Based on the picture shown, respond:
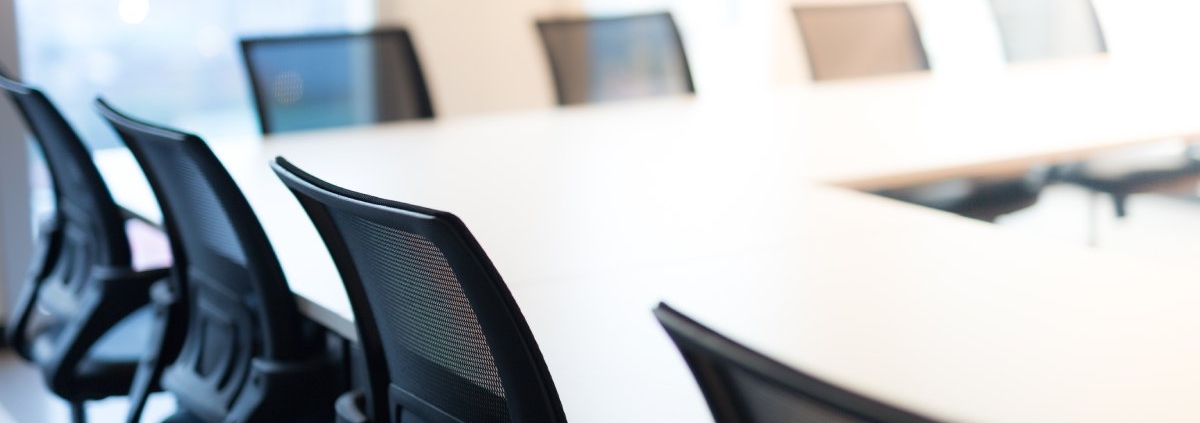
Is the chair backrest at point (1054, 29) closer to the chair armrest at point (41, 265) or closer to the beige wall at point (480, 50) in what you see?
the beige wall at point (480, 50)

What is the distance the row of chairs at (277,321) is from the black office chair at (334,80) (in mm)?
658

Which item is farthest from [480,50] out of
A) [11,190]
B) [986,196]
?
[986,196]

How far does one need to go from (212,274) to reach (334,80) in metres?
1.28

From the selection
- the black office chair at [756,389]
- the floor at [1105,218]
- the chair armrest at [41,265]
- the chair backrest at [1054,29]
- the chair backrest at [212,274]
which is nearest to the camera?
A: the black office chair at [756,389]

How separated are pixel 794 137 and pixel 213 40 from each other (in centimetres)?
231

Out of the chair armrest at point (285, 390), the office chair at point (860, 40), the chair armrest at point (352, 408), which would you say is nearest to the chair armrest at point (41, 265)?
the chair armrest at point (285, 390)

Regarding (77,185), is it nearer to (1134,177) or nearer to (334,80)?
(334,80)

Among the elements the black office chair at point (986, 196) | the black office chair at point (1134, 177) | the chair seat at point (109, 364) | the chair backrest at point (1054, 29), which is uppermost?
the chair backrest at point (1054, 29)

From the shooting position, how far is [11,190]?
12.4 feet

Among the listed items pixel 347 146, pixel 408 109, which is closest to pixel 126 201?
pixel 347 146

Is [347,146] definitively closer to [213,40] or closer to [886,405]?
[213,40]

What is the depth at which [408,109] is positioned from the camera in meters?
3.41

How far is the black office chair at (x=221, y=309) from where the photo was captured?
1.78 meters

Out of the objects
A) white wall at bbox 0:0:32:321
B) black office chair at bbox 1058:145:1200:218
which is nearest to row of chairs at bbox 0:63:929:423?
white wall at bbox 0:0:32:321
